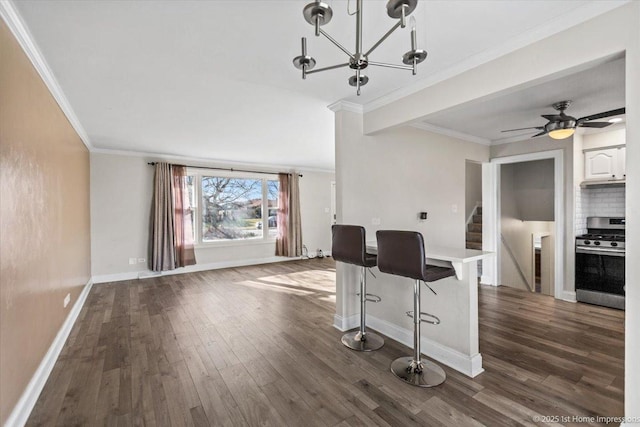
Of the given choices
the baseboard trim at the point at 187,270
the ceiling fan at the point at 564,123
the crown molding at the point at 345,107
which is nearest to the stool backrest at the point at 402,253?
the crown molding at the point at 345,107

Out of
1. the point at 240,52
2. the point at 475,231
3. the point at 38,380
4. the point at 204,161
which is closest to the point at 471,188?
the point at 475,231

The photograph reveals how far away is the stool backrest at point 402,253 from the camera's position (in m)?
2.02

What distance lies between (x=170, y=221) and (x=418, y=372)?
5113 millimetres

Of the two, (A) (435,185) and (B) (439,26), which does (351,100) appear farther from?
(A) (435,185)

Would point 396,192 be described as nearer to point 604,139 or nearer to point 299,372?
point 299,372

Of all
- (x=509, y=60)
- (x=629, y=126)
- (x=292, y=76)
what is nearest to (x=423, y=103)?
(x=509, y=60)

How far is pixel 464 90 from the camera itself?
91.8 inches

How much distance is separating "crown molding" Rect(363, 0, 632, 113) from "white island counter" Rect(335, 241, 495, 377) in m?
1.47

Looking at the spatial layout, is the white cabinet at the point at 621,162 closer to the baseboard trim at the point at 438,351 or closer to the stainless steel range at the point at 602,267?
the stainless steel range at the point at 602,267

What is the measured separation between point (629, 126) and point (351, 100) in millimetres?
2161

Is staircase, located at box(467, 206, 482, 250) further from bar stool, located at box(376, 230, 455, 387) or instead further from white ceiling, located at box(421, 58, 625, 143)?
bar stool, located at box(376, 230, 455, 387)

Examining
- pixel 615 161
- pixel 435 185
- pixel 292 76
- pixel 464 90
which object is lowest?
pixel 435 185

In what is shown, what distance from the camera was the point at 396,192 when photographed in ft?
11.7

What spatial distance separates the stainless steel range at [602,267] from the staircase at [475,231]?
180 centimetres
